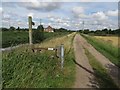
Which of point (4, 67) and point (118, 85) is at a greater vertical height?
point (4, 67)

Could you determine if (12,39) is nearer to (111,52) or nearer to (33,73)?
(111,52)

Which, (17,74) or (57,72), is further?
(57,72)

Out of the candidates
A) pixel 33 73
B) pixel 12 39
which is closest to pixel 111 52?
pixel 12 39

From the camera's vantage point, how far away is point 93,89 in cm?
775

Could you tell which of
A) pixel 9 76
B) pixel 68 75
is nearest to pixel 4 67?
pixel 9 76

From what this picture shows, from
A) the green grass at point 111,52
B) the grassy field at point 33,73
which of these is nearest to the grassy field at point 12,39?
the grassy field at point 33,73

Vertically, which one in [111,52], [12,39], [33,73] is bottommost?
[111,52]

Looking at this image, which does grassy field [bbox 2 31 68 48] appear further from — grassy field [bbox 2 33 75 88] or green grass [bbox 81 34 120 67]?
green grass [bbox 81 34 120 67]

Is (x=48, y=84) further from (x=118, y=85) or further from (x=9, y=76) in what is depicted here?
(x=118, y=85)

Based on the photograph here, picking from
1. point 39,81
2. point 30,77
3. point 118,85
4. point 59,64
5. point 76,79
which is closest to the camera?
point 30,77

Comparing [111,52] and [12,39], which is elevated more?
[12,39]

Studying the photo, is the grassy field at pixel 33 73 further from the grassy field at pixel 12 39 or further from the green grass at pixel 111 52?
the green grass at pixel 111 52

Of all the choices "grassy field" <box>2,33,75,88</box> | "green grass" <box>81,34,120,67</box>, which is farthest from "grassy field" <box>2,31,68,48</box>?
"green grass" <box>81,34,120,67</box>

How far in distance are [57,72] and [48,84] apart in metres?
1.87
